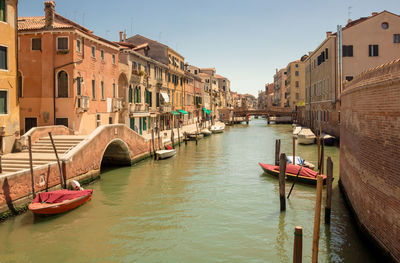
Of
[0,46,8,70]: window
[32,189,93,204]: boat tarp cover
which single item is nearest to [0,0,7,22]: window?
[0,46,8,70]: window

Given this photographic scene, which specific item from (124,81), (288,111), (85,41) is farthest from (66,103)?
(288,111)

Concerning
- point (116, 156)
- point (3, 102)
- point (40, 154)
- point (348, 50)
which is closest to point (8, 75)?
point (3, 102)

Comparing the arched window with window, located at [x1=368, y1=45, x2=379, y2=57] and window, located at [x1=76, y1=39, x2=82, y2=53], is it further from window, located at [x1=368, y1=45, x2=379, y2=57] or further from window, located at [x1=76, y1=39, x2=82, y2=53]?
window, located at [x1=368, y1=45, x2=379, y2=57]

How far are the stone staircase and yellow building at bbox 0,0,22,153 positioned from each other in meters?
0.93

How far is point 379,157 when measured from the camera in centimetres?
788

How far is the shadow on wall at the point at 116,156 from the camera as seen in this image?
67.5 feet

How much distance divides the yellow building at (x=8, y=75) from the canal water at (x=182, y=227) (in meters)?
4.29

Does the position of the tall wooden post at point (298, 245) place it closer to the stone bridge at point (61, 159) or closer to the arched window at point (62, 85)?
the stone bridge at point (61, 159)

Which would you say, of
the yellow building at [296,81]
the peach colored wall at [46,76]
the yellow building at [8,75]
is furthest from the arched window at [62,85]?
the yellow building at [296,81]

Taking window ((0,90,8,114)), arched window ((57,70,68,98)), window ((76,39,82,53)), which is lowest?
window ((0,90,8,114))

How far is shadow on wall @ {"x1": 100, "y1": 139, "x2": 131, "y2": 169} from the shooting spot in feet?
67.5

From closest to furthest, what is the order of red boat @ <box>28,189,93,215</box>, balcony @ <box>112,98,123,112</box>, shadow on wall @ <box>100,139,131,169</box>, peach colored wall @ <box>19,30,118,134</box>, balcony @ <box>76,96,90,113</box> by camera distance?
1. red boat @ <box>28,189,93,215</box>
2. peach colored wall @ <box>19,30,118,134</box>
3. balcony @ <box>76,96,90,113</box>
4. shadow on wall @ <box>100,139,131,169</box>
5. balcony @ <box>112,98,123,112</box>

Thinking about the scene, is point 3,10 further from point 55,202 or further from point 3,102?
point 55,202

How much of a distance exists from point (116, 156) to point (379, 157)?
1607cm
